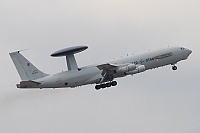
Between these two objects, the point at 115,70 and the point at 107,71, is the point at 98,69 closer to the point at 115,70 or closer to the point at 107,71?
the point at 107,71

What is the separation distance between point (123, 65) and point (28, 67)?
48.3 feet

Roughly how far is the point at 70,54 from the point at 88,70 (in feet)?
12.2

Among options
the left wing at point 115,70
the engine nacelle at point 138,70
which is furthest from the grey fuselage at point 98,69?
the engine nacelle at point 138,70

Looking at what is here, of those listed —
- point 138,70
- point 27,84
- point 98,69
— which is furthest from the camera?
point 98,69

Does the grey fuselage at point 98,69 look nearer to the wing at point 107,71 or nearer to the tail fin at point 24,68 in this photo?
the wing at point 107,71

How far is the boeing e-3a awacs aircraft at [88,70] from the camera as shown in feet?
337

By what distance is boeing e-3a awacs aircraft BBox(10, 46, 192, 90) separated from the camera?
337 ft

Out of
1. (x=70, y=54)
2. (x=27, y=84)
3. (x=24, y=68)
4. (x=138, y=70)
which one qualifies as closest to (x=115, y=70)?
(x=138, y=70)

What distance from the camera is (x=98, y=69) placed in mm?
106375

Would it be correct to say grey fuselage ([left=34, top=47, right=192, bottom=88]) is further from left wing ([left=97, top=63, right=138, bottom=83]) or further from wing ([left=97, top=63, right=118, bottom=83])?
wing ([left=97, top=63, right=118, bottom=83])

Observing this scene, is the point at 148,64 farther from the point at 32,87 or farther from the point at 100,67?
the point at 32,87

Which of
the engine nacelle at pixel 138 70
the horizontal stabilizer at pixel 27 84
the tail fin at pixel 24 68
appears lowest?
Result: the horizontal stabilizer at pixel 27 84

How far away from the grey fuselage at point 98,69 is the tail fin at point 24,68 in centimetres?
136

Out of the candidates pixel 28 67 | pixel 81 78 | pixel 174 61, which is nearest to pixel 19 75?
pixel 28 67
